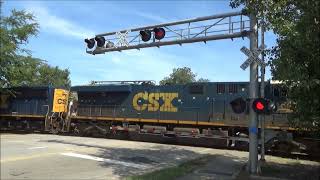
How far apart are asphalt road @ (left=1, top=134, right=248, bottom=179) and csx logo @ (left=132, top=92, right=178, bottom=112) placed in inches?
187

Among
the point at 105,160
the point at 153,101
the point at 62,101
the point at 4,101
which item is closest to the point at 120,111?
the point at 153,101

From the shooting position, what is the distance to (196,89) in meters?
26.5

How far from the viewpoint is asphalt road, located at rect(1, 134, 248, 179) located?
Answer: 13.9 m

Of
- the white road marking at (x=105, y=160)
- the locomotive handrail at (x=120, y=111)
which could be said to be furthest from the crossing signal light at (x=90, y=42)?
the locomotive handrail at (x=120, y=111)

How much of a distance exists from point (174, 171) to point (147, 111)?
1331 centimetres

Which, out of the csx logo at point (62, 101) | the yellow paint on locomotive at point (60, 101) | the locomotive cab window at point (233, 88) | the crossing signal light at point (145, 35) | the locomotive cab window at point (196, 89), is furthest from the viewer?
the csx logo at point (62, 101)

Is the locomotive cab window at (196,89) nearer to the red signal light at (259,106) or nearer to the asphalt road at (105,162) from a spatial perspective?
the asphalt road at (105,162)

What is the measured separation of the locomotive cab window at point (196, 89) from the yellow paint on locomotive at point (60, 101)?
11.2 meters

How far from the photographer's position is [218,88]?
2548 cm

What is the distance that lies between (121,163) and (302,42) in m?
8.72

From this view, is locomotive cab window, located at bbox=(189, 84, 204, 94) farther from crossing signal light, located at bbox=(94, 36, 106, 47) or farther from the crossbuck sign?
the crossbuck sign

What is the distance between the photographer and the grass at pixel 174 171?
45.2 ft

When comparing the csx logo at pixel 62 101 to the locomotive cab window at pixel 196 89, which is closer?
the locomotive cab window at pixel 196 89

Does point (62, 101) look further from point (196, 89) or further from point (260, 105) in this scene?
point (260, 105)
